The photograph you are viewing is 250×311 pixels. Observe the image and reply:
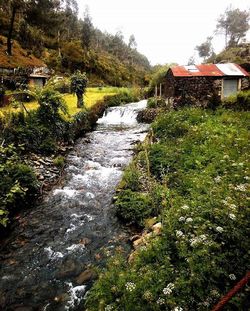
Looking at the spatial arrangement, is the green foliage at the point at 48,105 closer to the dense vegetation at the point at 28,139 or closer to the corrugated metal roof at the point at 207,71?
the dense vegetation at the point at 28,139

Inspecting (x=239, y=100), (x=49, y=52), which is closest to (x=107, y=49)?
(x=49, y=52)

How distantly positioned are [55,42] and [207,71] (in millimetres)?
44677

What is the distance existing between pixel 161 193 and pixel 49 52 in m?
50.8

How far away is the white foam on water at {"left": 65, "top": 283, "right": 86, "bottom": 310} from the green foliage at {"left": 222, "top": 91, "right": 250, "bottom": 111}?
1333 cm

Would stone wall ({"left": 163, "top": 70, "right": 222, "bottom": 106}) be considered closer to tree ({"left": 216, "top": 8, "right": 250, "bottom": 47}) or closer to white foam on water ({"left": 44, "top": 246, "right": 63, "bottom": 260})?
white foam on water ({"left": 44, "top": 246, "right": 63, "bottom": 260})

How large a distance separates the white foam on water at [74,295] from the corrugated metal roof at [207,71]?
1657 cm

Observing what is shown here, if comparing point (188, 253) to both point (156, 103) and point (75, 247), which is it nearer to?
point (75, 247)

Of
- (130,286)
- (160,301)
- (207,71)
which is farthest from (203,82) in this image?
(160,301)

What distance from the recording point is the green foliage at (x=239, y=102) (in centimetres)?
1515

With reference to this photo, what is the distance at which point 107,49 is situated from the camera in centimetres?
9375

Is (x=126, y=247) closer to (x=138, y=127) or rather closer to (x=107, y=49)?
(x=138, y=127)

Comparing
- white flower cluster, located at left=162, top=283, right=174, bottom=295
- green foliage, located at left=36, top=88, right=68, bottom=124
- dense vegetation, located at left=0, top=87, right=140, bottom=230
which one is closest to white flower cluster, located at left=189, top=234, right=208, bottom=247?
white flower cluster, located at left=162, top=283, right=174, bottom=295

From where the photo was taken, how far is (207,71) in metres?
20.4

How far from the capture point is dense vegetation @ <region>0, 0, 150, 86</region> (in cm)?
2986
